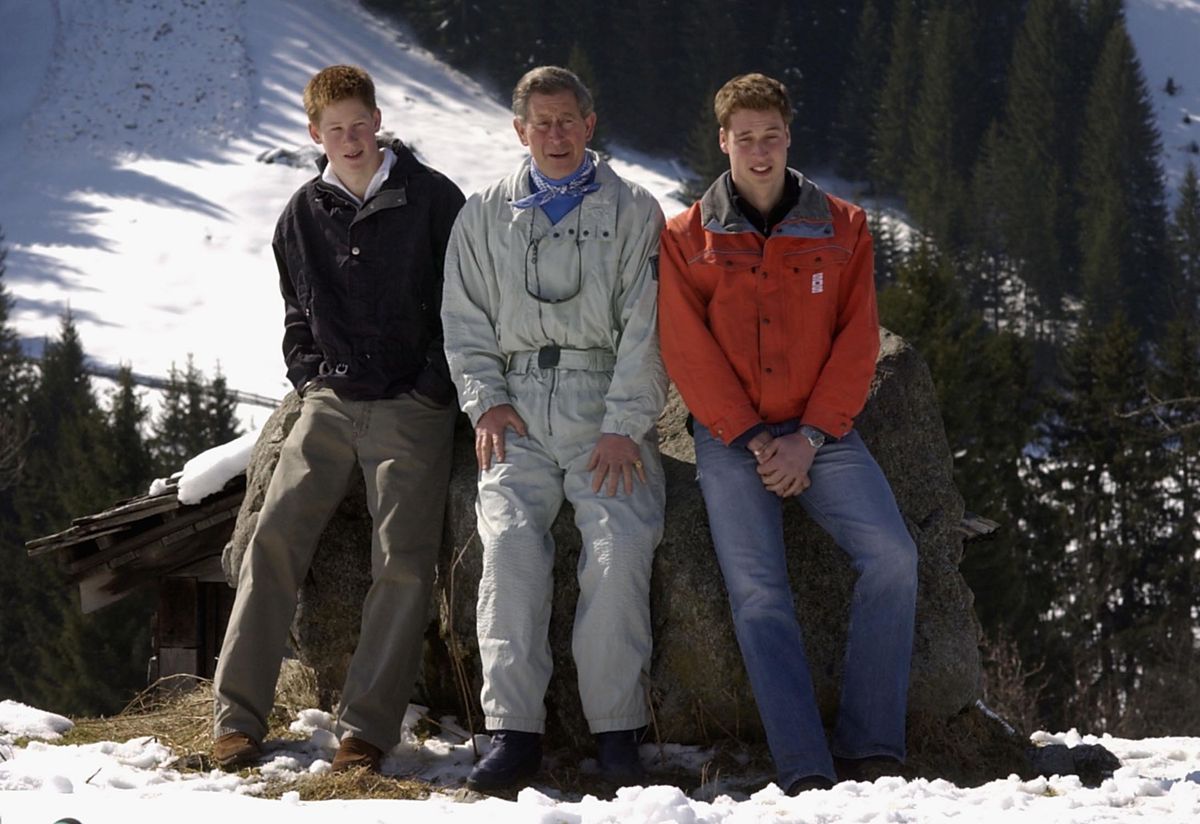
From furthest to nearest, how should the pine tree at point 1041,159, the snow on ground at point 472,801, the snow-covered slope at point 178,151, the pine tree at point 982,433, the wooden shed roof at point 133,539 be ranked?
the pine tree at point 1041,159
the snow-covered slope at point 178,151
the pine tree at point 982,433
the wooden shed roof at point 133,539
the snow on ground at point 472,801

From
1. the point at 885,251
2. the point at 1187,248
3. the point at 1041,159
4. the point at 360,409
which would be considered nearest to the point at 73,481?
the point at 360,409

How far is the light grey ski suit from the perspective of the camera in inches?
199

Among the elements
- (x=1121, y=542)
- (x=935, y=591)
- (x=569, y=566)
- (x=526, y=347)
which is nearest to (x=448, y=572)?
(x=569, y=566)

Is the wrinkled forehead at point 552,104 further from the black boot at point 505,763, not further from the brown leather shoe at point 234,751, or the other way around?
the brown leather shoe at point 234,751

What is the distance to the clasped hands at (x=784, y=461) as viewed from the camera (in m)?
5.11

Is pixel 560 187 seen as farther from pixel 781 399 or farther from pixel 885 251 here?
pixel 885 251

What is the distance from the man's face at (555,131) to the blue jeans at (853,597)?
1117 mm

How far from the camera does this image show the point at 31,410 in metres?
39.5

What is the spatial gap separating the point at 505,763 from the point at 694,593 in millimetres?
882

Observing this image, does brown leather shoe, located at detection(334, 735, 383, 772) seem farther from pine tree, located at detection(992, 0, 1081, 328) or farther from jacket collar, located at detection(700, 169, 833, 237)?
pine tree, located at detection(992, 0, 1081, 328)

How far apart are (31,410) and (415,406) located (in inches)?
1437

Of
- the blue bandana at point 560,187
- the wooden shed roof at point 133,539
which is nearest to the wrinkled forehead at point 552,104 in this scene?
the blue bandana at point 560,187

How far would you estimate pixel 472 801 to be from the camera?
15.8 feet

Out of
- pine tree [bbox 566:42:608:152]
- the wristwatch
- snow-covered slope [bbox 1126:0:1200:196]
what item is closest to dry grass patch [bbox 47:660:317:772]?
the wristwatch
